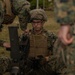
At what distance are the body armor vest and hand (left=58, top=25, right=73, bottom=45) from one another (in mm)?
2683

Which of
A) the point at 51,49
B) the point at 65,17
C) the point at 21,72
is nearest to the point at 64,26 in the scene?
the point at 65,17

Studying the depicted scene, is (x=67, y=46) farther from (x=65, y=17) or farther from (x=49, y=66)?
(x=49, y=66)

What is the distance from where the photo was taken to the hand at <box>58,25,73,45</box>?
356cm

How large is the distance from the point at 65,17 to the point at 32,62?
262 cm

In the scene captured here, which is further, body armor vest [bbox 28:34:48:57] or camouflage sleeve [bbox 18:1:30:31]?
camouflage sleeve [bbox 18:1:30:31]

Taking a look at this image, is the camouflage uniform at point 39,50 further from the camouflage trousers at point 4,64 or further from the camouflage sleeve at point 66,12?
the camouflage sleeve at point 66,12

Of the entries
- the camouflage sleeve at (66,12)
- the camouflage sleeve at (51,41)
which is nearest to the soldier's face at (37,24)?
the camouflage sleeve at (51,41)

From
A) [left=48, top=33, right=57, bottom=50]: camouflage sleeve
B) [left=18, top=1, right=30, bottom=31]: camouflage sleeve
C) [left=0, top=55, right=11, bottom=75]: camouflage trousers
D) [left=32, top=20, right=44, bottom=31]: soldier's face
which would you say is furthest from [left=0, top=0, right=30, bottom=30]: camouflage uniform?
[left=0, top=55, right=11, bottom=75]: camouflage trousers

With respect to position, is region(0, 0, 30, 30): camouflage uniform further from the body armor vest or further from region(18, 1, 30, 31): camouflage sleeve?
the body armor vest

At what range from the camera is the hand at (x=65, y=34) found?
356 centimetres

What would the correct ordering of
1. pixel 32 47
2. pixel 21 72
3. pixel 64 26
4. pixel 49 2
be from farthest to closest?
1. pixel 49 2
2. pixel 32 47
3. pixel 21 72
4. pixel 64 26

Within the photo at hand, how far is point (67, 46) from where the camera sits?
3.78 m

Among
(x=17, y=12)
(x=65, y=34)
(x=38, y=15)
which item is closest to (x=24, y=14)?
(x=17, y=12)

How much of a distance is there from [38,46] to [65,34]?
2823 mm
